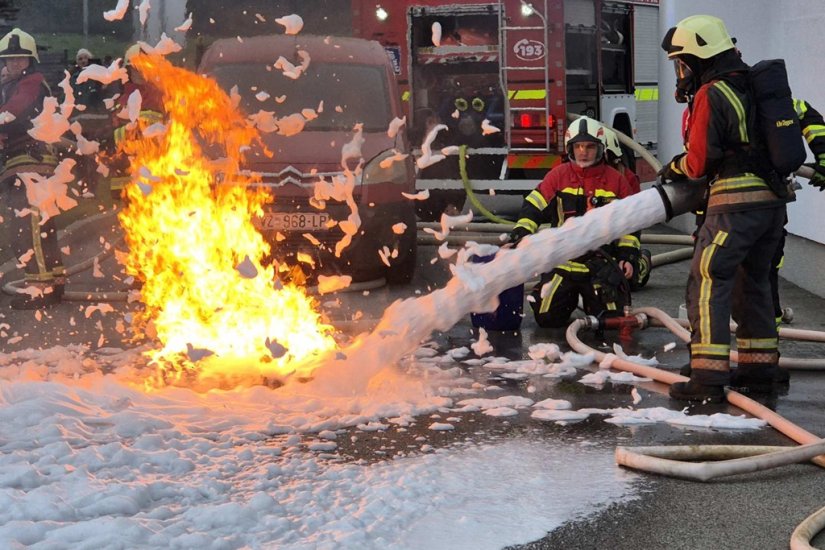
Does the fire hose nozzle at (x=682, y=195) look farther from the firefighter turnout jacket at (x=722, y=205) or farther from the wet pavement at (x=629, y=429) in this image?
the wet pavement at (x=629, y=429)

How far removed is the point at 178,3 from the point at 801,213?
41.4 ft

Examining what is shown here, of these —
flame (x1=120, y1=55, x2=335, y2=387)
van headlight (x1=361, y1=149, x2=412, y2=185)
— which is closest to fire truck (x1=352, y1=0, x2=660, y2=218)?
van headlight (x1=361, y1=149, x2=412, y2=185)

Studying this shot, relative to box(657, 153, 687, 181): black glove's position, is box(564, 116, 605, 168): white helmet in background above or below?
above

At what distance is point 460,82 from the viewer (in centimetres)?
1508

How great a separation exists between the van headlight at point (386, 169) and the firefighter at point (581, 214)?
212 cm

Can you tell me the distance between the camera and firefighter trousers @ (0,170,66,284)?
9.59 metres

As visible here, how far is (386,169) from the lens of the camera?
33.9 ft

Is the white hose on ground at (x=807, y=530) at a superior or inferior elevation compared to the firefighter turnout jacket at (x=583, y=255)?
inferior

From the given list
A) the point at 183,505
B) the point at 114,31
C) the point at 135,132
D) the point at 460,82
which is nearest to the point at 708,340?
the point at 183,505

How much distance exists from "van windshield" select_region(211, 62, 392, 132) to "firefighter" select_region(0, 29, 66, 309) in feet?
5.58

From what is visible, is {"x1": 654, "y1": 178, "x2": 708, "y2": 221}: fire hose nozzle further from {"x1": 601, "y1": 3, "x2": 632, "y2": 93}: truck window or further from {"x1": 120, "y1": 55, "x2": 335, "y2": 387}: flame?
{"x1": 601, "y1": 3, "x2": 632, "y2": 93}: truck window

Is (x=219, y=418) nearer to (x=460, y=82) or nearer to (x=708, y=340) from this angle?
(x=708, y=340)

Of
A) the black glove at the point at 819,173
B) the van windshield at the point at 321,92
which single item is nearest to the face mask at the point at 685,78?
the black glove at the point at 819,173

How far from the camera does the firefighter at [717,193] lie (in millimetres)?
6254
